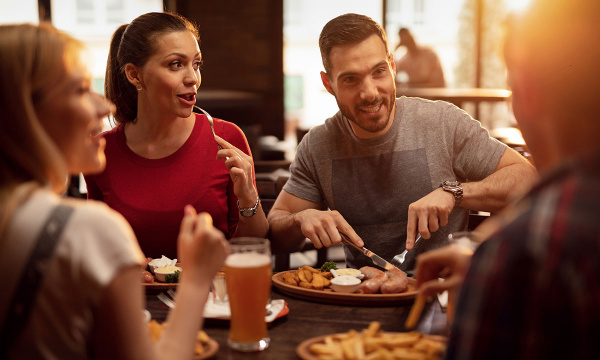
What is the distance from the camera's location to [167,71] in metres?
2.35

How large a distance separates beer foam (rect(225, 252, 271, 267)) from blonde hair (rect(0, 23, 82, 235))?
447 mm

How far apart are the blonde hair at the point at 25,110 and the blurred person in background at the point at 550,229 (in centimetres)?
68

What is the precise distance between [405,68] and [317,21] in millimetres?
1402

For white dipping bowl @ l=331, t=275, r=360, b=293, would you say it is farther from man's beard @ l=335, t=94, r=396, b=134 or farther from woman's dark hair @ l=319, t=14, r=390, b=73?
woman's dark hair @ l=319, t=14, r=390, b=73

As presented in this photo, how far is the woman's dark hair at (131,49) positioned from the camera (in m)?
2.36

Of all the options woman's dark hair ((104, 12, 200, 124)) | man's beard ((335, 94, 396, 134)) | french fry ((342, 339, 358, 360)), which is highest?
woman's dark hair ((104, 12, 200, 124))

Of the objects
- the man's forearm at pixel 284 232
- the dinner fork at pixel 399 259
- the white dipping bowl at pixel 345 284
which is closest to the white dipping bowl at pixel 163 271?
the white dipping bowl at pixel 345 284

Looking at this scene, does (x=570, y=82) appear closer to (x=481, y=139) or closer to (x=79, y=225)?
(x=79, y=225)

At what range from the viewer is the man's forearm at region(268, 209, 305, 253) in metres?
2.28

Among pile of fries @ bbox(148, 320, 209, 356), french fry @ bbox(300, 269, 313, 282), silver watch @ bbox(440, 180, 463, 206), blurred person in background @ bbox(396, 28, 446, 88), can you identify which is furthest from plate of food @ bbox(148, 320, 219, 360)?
blurred person in background @ bbox(396, 28, 446, 88)

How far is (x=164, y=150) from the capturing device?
2428 mm

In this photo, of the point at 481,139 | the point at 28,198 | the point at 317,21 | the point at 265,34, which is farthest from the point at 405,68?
the point at 28,198

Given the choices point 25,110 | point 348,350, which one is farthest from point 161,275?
point 25,110

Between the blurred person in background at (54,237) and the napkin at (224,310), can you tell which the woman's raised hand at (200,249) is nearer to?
the blurred person in background at (54,237)
